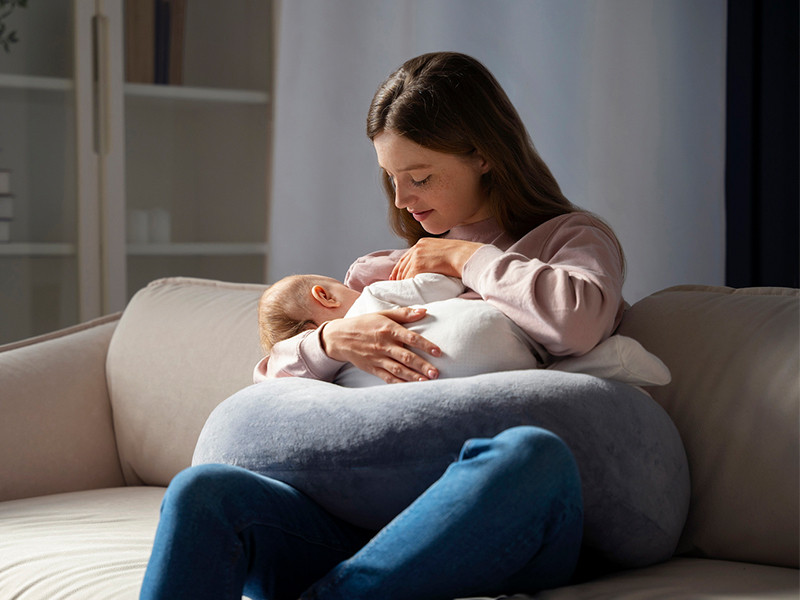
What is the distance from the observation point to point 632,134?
2104mm

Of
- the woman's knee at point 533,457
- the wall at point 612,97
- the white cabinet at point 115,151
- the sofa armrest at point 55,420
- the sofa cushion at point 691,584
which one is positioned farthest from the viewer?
the white cabinet at point 115,151

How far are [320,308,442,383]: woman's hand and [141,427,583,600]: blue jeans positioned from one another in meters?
0.25

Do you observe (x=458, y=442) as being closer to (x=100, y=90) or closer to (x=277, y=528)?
(x=277, y=528)

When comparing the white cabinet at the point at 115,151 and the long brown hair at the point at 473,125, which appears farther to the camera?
the white cabinet at the point at 115,151

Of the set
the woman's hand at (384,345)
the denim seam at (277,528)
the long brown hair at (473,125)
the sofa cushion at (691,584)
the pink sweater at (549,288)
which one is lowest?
the sofa cushion at (691,584)

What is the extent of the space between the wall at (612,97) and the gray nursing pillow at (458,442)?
3.67ft

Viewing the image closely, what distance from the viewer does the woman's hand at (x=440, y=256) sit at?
1240mm

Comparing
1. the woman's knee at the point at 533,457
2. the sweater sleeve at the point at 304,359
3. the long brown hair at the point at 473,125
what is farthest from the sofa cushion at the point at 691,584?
the long brown hair at the point at 473,125

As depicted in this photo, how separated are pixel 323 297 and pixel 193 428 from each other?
44 centimetres

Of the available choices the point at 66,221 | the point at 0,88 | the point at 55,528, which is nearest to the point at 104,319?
the point at 55,528

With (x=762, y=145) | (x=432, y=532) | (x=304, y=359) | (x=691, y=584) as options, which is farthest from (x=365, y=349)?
(x=762, y=145)

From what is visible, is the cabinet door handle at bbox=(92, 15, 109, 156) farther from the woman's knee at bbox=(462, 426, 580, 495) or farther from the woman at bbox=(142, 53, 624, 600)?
the woman's knee at bbox=(462, 426, 580, 495)

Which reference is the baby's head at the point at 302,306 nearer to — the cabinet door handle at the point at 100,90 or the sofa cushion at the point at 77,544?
the sofa cushion at the point at 77,544

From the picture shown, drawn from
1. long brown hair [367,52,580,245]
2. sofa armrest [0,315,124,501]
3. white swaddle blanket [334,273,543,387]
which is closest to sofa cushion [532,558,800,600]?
white swaddle blanket [334,273,543,387]
